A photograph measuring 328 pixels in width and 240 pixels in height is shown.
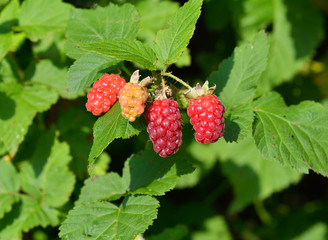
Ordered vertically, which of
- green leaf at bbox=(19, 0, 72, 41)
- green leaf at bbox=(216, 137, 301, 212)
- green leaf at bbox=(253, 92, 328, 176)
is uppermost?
green leaf at bbox=(19, 0, 72, 41)

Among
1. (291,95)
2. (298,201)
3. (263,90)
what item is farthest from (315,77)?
(298,201)

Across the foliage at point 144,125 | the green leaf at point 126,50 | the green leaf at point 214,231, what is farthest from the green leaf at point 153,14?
the green leaf at point 214,231

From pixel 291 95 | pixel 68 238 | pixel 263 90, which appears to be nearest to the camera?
pixel 68 238

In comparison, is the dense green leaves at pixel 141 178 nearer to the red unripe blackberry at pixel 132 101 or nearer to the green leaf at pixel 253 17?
the red unripe blackberry at pixel 132 101

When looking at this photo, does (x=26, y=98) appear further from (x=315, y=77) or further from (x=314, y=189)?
(x=314, y=189)

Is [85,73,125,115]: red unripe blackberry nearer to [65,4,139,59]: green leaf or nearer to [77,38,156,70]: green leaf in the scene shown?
[77,38,156,70]: green leaf

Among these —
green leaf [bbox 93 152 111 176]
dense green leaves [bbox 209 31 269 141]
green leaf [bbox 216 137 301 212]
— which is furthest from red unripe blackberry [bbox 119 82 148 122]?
green leaf [bbox 216 137 301 212]

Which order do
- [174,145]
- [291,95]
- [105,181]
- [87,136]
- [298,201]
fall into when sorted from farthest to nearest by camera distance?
1. [298,201]
2. [291,95]
3. [87,136]
4. [105,181]
5. [174,145]
